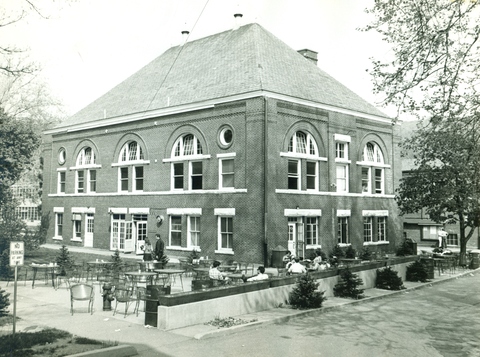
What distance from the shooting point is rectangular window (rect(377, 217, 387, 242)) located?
34.0 metres

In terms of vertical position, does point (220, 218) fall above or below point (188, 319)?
above

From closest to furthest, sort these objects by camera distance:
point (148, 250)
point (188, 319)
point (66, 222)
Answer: point (188, 319) → point (148, 250) → point (66, 222)

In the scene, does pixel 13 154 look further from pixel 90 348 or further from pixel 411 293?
pixel 411 293

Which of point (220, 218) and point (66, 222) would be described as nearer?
point (220, 218)

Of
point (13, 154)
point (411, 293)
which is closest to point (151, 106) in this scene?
point (13, 154)

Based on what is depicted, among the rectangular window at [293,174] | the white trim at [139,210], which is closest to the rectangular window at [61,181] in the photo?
the white trim at [139,210]

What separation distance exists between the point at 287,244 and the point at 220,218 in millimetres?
4128

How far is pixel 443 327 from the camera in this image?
1400 centimetres

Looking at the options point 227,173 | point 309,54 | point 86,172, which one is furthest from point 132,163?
point 309,54

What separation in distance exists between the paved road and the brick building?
9.86m

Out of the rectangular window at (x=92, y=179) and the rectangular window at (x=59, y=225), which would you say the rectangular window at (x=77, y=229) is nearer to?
the rectangular window at (x=59, y=225)

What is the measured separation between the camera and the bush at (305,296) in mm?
15680

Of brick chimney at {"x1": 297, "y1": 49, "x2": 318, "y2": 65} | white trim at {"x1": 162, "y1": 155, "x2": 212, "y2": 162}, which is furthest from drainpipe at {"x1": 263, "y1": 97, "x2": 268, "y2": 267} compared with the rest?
brick chimney at {"x1": 297, "y1": 49, "x2": 318, "y2": 65}

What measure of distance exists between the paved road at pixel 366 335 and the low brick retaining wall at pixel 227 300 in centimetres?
119
